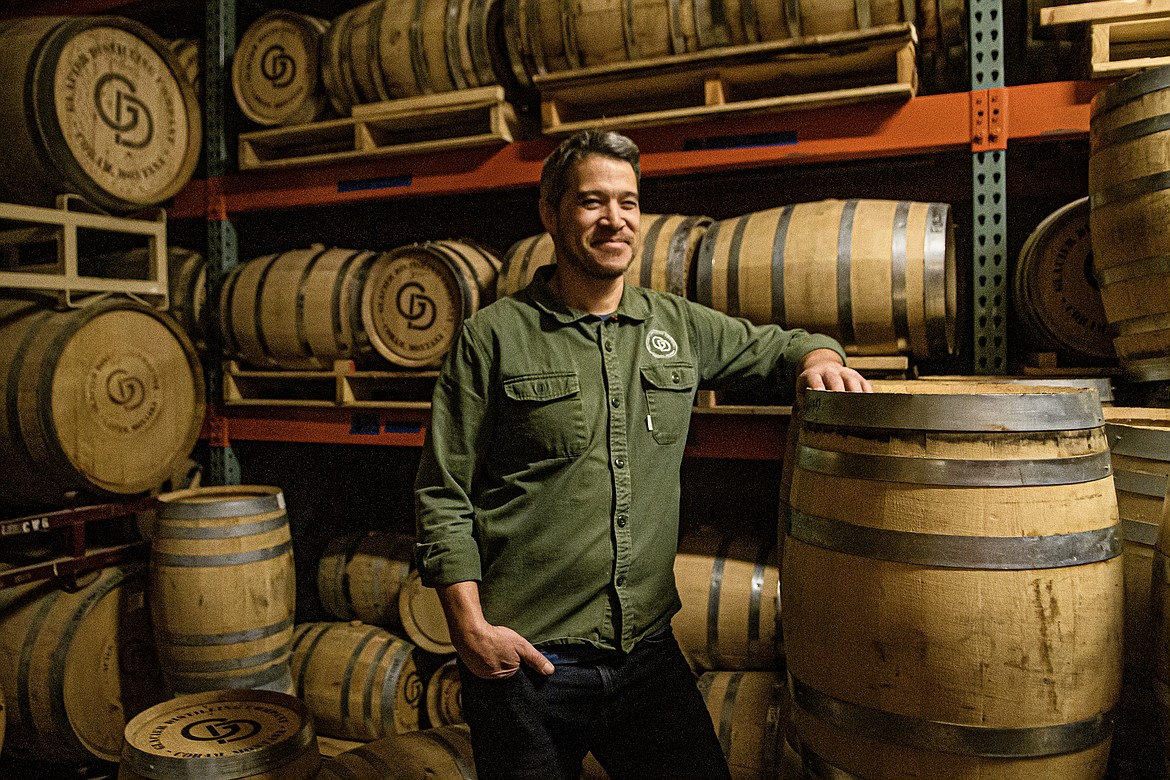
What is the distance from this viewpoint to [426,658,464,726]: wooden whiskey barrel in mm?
3816

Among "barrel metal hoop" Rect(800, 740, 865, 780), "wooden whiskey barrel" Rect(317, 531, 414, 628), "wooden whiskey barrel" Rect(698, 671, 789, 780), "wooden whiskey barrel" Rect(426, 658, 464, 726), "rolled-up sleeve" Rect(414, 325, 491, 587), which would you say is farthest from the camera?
"wooden whiskey barrel" Rect(317, 531, 414, 628)

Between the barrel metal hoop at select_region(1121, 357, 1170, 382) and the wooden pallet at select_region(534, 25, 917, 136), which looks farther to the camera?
the wooden pallet at select_region(534, 25, 917, 136)

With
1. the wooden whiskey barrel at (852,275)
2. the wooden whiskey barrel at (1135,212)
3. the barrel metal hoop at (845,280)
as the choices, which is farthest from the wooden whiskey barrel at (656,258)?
the wooden whiskey barrel at (1135,212)

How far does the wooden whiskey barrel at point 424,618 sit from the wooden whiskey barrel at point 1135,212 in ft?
9.53

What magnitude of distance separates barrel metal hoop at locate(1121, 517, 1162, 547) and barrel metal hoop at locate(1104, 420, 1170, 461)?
0.14 metres

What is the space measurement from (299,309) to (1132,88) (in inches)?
133

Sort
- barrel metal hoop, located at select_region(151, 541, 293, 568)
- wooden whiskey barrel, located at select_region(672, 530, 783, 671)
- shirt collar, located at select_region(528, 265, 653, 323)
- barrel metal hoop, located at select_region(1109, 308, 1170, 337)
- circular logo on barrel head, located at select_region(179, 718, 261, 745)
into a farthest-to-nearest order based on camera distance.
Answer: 1. barrel metal hoop, located at select_region(151, 541, 293, 568)
2. wooden whiskey barrel, located at select_region(672, 530, 783, 671)
3. circular logo on barrel head, located at select_region(179, 718, 261, 745)
4. shirt collar, located at select_region(528, 265, 653, 323)
5. barrel metal hoop, located at select_region(1109, 308, 1170, 337)

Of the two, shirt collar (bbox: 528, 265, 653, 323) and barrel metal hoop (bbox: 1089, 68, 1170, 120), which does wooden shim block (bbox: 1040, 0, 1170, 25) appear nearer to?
barrel metal hoop (bbox: 1089, 68, 1170, 120)

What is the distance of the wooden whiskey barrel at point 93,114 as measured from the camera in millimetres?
3469

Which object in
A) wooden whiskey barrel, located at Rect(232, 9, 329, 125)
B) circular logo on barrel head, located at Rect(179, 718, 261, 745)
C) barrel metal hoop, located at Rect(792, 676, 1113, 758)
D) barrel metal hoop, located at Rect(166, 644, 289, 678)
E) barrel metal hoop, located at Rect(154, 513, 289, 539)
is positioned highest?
wooden whiskey barrel, located at Rect(232, 9, 329, 125)

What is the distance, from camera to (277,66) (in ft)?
14.0

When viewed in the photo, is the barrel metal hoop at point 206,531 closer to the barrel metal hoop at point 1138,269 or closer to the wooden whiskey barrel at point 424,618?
the wooden whiskey barrel at point 424,618

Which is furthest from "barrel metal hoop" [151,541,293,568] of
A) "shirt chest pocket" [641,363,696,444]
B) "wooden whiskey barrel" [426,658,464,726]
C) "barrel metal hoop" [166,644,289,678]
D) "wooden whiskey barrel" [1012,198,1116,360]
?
"wooden whiskey barrel" [1012,198,1116,360]

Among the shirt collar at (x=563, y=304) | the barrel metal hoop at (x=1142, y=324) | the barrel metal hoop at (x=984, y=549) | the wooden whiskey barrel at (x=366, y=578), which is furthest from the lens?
the wooden whiskey barrel at (x=366, y=578)
